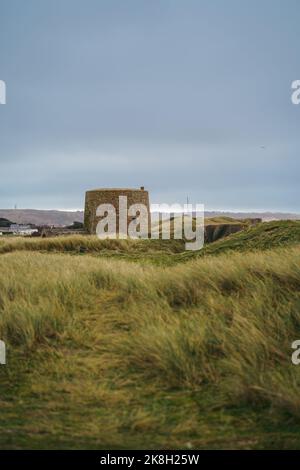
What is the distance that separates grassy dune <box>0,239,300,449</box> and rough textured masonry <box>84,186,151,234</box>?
21.8m

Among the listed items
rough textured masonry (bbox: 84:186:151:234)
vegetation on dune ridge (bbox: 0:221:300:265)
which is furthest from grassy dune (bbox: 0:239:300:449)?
rough textured masonry (bbox: 84:186:151:234)

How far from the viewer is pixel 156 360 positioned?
15.5 ft

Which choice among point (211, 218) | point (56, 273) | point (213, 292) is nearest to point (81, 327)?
Answer: point (213, 292)

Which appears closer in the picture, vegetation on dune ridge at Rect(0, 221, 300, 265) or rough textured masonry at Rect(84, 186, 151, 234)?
vegetation on dune ridge at Rect(0, 221, 300, 265)

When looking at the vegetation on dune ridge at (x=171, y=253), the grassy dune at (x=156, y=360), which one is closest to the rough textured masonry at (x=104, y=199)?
the vegetation on dune ridge at (x=171, y=253)

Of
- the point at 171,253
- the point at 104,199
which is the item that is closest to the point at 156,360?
the point at 171,253

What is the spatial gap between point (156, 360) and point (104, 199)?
25022 mm

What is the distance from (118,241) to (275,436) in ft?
54.5

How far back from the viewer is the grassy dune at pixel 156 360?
361 cm

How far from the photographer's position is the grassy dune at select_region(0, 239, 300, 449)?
361 cm

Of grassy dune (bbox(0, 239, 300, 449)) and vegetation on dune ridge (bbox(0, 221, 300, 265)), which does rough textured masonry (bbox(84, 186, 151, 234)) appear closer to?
vegetation on dune ridge (bbox(0, 221, 300, 265))

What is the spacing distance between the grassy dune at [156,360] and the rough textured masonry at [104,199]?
21.8 m

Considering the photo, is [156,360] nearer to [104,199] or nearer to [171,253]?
[171,253]

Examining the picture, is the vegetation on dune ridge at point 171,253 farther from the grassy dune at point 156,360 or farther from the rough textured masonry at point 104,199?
the rough textured masonry at point 104,199
